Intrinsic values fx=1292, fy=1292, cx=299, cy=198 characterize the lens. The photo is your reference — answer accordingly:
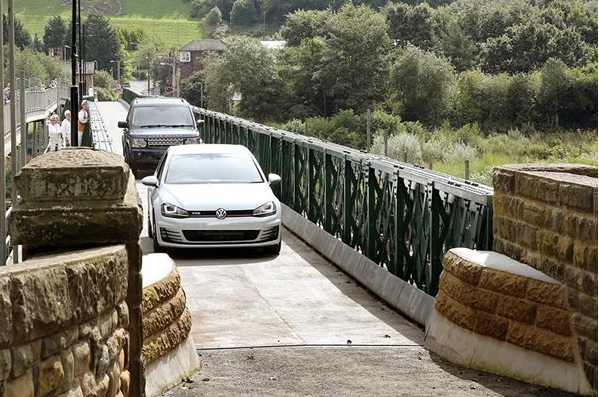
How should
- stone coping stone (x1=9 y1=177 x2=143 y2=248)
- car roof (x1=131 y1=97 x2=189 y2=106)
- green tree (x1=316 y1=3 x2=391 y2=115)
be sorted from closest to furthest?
stone coping stone (x1=9 y1=177 x2=143 y2=248)
car roof (x1=131 y1=97 x2=189 y2=106)
green tree (x1=316 y1=3 x2=391 y2=115)

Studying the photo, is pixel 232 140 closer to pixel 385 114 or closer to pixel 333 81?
pixel 385 114

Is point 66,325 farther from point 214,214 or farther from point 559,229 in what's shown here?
point 214,214

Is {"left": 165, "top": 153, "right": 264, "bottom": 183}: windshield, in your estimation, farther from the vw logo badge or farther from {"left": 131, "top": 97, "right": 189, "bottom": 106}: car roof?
{"left": 131, "top": 97, "right": 189, "bottom": 106}: car roof

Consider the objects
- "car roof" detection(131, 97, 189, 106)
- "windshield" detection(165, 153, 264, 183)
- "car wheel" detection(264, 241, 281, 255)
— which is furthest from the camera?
"car roof" detection(131, 97, 189, 106)

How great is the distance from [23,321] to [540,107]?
94.6 metres

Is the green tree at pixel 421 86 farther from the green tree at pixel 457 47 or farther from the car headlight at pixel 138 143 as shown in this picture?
the car headlight at pixel 138 143

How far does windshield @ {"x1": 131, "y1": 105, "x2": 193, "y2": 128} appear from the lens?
30672 mm

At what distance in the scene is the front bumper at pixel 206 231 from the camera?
54.9 feet

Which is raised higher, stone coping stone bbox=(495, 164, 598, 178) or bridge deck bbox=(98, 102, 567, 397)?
stone coping stone bbox=(495, 164, 598, 178)

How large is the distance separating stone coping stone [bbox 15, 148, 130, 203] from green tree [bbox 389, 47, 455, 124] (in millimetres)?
98278

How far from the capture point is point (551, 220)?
10.0 metres

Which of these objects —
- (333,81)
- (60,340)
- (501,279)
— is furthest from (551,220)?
(333,81)

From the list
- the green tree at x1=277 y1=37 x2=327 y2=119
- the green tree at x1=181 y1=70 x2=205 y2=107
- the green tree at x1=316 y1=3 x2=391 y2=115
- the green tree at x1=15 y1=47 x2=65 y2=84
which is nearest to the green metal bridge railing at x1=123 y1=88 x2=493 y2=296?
the green tree at x1=316 y1=3 x2=391 y2=115

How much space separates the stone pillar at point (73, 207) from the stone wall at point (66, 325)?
0.28 metres
